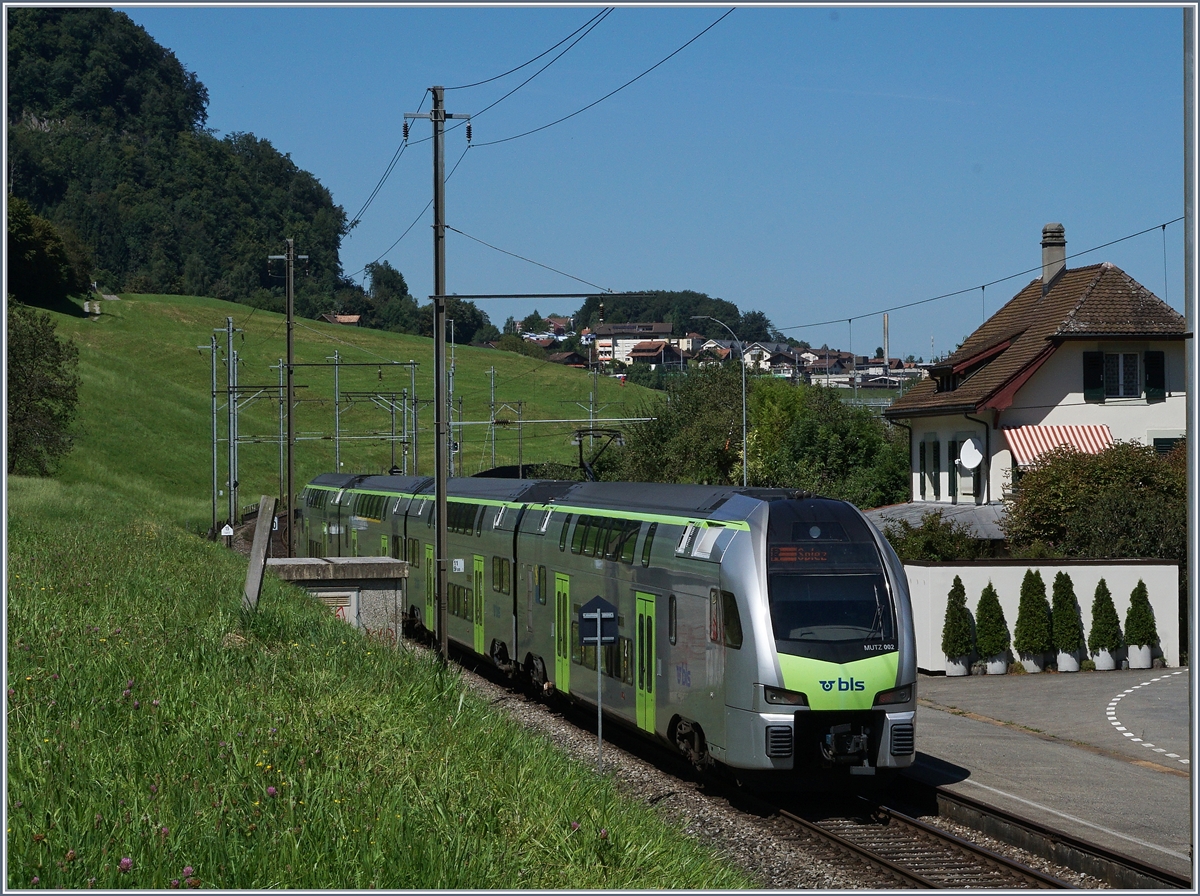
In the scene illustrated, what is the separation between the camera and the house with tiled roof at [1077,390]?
3894cm

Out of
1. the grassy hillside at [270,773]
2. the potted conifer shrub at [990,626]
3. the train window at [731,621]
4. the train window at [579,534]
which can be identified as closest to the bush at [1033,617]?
the potted conifer shrub at [990,626]

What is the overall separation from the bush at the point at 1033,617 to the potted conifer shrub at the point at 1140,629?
2143mm

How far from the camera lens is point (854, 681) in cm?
1456

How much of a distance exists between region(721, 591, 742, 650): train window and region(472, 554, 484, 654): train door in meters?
11.8

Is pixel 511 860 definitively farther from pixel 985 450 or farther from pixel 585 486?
pixel 985 450

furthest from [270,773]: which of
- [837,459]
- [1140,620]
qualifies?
[837,459]

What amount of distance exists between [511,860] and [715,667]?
672cm

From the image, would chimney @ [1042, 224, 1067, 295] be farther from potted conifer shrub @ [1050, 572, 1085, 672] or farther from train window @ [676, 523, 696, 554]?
train window @ [676, 523, 696, 554]

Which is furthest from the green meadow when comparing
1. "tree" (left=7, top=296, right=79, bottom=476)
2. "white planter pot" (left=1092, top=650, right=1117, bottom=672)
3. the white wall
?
"tree" (left=7, top=296, right=79, bottom=476)

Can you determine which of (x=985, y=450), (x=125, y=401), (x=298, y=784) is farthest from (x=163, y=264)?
(x=298, y=784)

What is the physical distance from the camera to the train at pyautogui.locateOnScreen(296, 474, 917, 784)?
14.6 m

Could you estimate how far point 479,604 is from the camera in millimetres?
26734

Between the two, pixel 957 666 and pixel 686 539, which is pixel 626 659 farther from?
pixel 957 666

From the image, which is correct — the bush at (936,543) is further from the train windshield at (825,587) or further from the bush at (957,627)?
the train windshield at (825,587)
